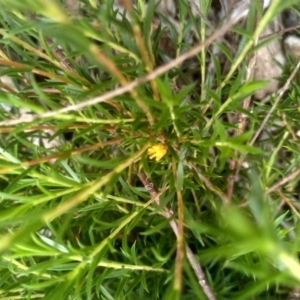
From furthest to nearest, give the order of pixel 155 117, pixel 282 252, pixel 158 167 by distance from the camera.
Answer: pixel 158 167 → pixel 155 117 → pixel 282 252

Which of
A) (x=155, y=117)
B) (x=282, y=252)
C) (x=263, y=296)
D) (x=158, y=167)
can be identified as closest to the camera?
(x=282, y=252)

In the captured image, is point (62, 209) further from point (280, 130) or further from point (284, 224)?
point (284, 224)

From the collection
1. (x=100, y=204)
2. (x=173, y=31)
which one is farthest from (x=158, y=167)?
(x=173, y=31)

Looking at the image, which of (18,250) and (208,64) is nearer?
(18,250)

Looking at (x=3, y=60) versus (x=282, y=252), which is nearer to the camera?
(x=282, y=252)

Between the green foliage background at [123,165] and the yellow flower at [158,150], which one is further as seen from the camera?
the yellow flower at [158,150]

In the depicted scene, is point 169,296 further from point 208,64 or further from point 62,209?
point 208,64

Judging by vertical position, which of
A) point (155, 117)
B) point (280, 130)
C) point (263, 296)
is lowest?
point (263, 296)

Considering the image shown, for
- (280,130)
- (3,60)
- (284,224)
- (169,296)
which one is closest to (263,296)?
(284,224)

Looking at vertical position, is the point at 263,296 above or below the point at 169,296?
below

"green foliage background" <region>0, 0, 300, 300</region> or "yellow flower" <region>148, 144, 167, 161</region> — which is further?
"yellow flower" <region>148, 144, 167, 161</region>
